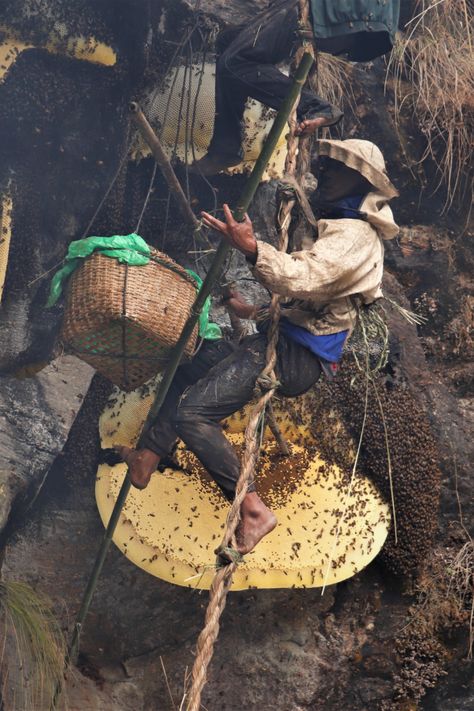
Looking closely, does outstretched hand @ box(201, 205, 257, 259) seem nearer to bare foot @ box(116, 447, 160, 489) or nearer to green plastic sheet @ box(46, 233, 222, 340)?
green plastic sheet @ box(46, 233, 222, 340)

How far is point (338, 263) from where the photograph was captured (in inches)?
171

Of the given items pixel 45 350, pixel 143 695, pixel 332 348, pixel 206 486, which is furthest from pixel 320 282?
pixel 143 695

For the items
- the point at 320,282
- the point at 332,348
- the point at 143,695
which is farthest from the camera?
the point at 143,695

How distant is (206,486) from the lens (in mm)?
6039

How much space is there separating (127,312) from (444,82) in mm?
3762

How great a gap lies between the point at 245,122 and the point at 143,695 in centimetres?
388

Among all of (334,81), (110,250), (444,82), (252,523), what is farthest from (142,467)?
(444,82)

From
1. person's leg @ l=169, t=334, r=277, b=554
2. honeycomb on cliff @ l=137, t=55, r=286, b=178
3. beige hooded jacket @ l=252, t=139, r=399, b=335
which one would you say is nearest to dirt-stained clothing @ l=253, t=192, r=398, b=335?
beige hooded jacket @ l=252, t=139, r=399, b=335

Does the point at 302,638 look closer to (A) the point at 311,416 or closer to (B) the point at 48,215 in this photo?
(A) the point at 311,416

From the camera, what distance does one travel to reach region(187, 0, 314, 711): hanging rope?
4.06 metres

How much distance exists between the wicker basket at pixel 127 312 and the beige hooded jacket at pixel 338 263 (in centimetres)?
59

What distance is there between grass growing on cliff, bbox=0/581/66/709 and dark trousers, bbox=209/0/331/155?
329 centimetres

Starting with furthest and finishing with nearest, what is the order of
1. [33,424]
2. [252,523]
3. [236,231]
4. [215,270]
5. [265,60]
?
[33,424] → [265,60] → [252,523] → [215,270] → [236,231]

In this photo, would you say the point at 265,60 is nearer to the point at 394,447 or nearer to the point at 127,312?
the point at 127,312
